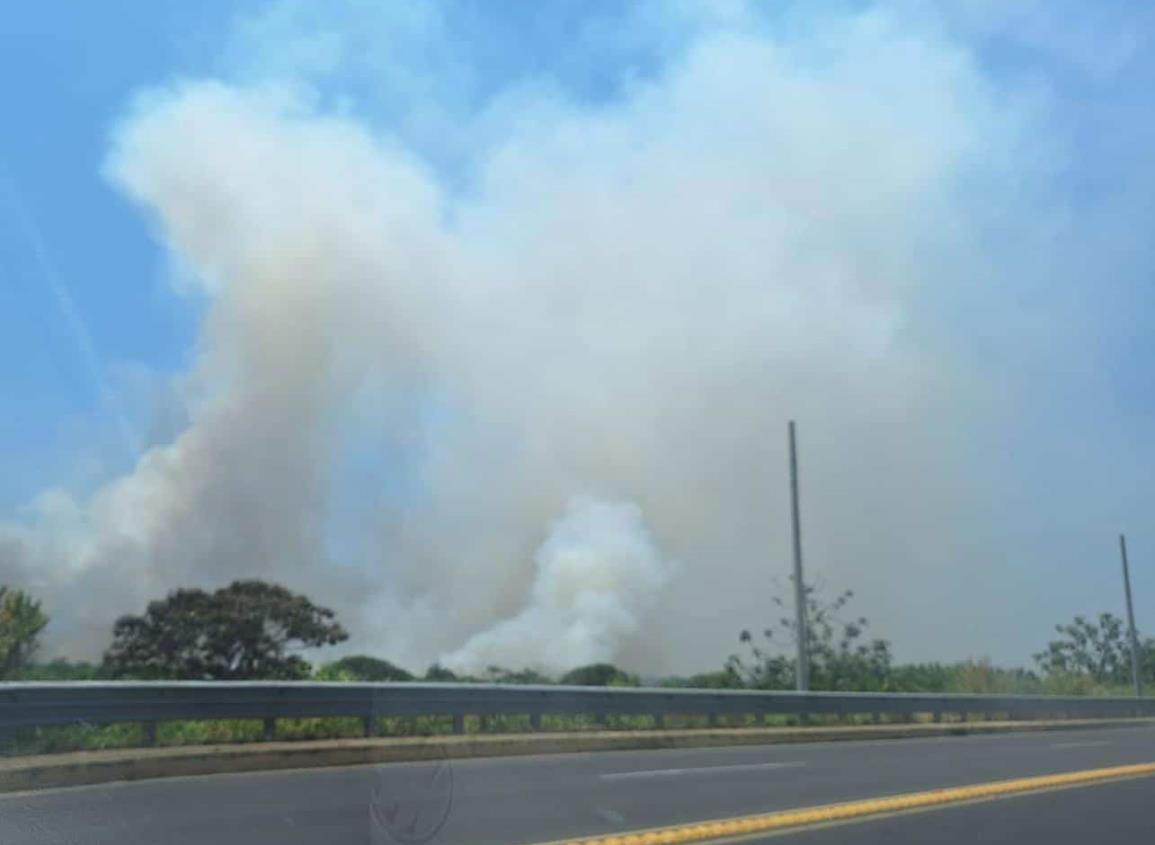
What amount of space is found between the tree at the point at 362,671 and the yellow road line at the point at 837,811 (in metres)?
12.2

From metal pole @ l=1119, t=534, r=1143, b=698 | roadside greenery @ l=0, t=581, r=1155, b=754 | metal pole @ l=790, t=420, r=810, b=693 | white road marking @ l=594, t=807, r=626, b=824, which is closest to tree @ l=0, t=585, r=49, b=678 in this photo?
roadside greenery @ l=0, t=581, r=1155, b=754

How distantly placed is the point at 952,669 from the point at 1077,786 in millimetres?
34077

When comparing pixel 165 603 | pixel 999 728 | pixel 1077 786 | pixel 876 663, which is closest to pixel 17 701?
pixel 165 603

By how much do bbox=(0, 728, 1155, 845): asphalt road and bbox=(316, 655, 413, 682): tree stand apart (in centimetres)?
579

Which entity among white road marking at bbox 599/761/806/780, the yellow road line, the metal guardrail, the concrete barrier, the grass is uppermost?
the metal guardrail

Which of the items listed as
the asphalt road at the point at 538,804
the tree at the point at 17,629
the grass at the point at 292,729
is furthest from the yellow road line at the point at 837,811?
the tree at the point at 17,629

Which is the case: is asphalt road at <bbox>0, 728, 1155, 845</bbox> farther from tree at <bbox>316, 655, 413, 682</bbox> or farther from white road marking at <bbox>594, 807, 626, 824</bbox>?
tree at <bbox>316, 655, 413, 682</bbox>

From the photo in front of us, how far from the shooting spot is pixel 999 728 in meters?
31.0

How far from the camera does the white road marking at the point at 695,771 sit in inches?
611

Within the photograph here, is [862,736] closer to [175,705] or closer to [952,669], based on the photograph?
[175,705]

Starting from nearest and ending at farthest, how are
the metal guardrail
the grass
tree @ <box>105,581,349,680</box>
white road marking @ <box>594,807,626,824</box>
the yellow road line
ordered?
1. the yellow road line
2. white road marking @ <box>594,807,626,824</box>
3. the metal guardrail
4. the grass
5. tree @ <box>105,581,349,680</box>

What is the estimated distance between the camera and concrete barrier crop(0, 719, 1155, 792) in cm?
1328

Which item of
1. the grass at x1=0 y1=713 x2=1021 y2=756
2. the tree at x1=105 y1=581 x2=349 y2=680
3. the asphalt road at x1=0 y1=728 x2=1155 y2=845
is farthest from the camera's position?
the tree at x1=105 y1=581 x2=349 y2=680

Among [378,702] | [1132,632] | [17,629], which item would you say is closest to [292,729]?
[378,702]
